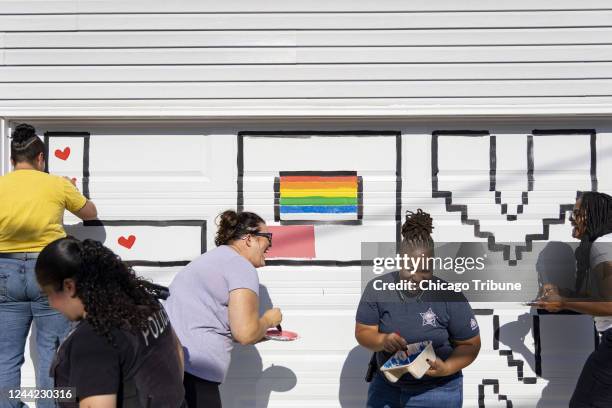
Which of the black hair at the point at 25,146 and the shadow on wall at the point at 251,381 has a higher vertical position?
the black hair at the point at 25,146

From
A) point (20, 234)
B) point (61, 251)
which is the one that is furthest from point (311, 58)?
point (61, 251)

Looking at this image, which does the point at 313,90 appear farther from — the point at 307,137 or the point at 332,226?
the point at 332,226

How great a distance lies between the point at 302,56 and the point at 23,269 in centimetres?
A: 224

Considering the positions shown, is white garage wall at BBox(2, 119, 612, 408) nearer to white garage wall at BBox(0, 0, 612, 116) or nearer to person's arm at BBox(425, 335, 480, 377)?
white garage wall at BBox(0, 0, 612, 116)

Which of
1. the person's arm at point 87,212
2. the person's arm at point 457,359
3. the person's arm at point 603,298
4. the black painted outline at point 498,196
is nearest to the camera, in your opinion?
the person's arm at point 457,359

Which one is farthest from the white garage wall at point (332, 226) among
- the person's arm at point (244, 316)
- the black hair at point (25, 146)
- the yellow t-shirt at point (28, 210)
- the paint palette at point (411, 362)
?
the person's arm at point (244, 316)

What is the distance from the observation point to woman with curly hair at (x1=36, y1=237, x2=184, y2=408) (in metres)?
2.28

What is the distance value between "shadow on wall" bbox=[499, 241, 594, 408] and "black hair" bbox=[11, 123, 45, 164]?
3293mm

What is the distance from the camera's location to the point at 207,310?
3482 millimetres

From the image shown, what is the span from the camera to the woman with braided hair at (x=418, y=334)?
3904 mm

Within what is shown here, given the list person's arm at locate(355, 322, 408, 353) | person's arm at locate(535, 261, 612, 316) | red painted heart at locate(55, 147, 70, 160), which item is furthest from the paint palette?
red painted heart at locate(55, 147, 70, 160)

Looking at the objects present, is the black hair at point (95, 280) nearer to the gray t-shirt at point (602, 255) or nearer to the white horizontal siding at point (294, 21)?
the gray t-shirt at point (602, 255)

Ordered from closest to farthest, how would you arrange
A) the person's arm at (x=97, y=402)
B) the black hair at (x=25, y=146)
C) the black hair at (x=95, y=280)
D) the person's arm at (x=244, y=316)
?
the person's arm at (x=97, y=402) < the black hair at (x=95, y=280) < the person's arm at (x=244, y=316) < the black hair at (x=25, y=146)

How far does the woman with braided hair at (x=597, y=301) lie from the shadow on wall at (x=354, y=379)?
1.27 meters
